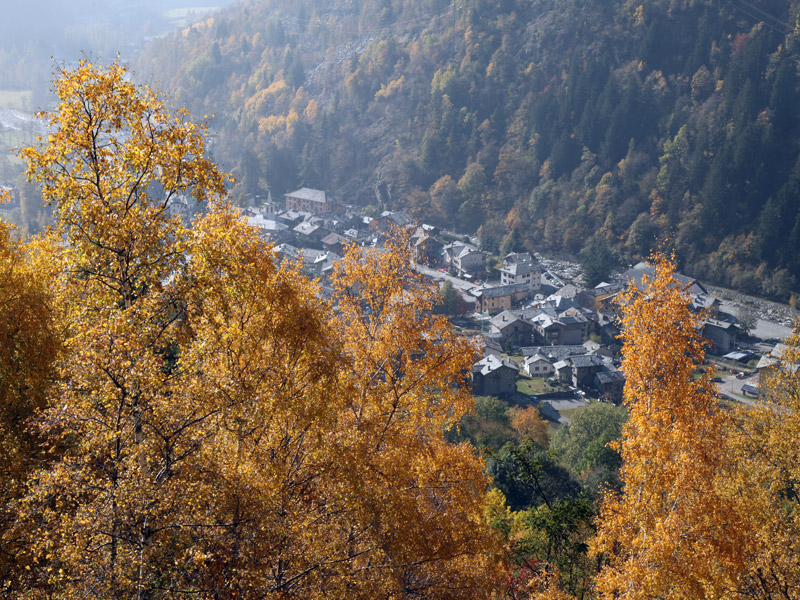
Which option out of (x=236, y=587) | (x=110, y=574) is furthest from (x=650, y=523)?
(x=110, y=574)

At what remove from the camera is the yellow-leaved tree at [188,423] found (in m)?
4.29

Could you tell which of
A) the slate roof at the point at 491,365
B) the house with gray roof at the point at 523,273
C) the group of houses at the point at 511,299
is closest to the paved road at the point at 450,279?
the group of houses at the point at 511,299

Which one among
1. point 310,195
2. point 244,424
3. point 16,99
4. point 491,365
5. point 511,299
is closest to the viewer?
point 244,424

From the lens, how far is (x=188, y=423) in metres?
4.61

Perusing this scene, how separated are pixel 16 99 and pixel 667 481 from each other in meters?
99.1

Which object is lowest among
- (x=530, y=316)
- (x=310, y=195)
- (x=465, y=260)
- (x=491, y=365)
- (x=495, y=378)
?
(x=530, y=316)

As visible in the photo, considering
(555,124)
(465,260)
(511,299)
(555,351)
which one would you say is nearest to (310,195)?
(465,260)

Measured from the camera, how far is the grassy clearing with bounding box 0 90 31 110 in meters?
80.9

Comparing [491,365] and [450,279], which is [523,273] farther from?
[491,365]

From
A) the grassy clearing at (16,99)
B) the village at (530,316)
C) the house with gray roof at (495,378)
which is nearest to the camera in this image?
the house with gray roof at (495,378)

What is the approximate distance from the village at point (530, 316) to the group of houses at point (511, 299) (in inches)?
2.7

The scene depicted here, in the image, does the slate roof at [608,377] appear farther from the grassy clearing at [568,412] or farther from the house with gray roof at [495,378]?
the house with gray roof at [495,378]

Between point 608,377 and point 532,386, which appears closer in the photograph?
point 608,377

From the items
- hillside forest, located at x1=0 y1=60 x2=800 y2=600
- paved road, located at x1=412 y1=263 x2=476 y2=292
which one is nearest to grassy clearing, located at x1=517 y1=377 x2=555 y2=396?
paved road, located at x1=412 y1=263 x2=476 y2=292
